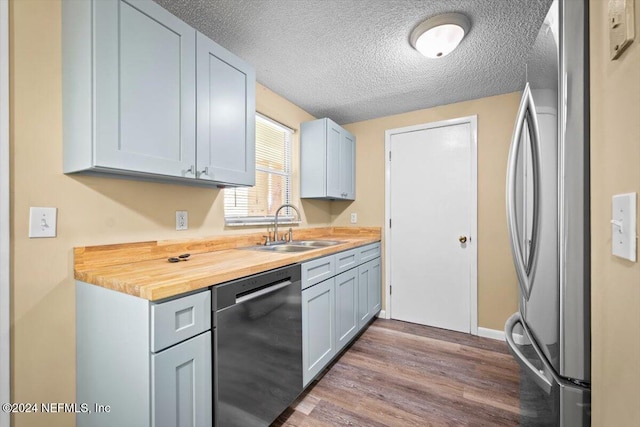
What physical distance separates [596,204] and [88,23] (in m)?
1.83

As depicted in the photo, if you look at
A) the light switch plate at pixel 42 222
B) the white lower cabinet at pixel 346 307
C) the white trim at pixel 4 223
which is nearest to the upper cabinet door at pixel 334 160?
the white lower cabinet at pixel 346 307

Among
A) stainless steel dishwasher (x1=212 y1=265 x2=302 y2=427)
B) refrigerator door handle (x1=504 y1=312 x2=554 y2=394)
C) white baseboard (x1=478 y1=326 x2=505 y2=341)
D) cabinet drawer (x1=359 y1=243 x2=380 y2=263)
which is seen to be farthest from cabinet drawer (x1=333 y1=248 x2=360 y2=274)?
white baseboard (x1=478 y1=326 x2=505 y2=341)

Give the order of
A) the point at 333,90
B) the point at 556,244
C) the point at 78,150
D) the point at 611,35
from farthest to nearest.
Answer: the point at 333,90 → the point at 78,150 → the point at 556,244 → the point at 611,35

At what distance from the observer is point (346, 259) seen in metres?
2.29

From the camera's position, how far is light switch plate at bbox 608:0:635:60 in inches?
21.0

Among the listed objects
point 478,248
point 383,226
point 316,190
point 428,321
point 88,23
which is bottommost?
point 428,321

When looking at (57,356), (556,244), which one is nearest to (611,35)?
(556,244)

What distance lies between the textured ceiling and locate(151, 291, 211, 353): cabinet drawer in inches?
60.4

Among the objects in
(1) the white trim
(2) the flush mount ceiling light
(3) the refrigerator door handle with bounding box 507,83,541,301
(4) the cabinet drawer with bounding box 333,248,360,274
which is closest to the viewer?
(3) the refrigerator door handle with bounding box 507,83,541,301

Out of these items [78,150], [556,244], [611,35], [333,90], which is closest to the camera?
[611,35]

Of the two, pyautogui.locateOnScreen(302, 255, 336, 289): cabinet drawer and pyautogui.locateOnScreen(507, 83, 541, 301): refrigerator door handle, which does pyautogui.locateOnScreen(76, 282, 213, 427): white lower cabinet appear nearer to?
pyautogui.locateOnScreen(302, 255, 336, 289): cabinet drawer

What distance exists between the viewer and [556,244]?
2.65ft

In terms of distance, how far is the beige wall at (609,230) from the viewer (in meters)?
0.53

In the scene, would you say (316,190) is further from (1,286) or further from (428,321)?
(1,286)
